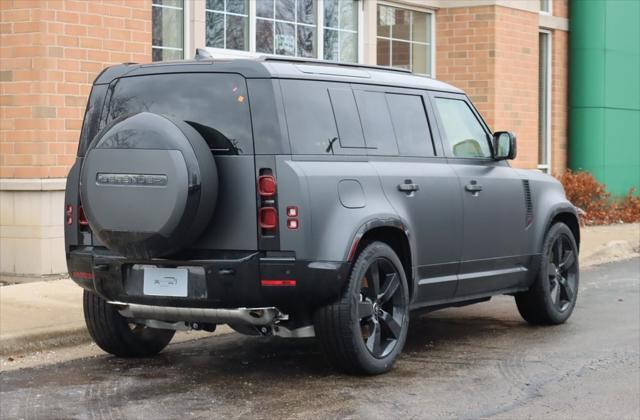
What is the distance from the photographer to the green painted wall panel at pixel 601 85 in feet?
69.8

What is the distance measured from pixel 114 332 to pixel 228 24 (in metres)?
7.29

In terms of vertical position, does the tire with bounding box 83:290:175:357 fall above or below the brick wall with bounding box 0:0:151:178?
below

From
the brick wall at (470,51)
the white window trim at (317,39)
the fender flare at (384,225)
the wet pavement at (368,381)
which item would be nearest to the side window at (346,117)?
the fender flare at (384,225)

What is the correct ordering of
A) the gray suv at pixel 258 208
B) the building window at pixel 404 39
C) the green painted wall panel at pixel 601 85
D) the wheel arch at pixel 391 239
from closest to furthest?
the gray suv at pixel 258 208 → the wheel arch at pixel 391 239 → the building window at pixel 404 39 → the green painted wall panel at pixel 601 85

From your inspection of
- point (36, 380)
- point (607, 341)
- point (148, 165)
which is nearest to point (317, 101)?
point (148, 165)

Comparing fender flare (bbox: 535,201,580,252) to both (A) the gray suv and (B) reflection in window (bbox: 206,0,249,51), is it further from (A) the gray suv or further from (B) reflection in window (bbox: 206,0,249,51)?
(B) reflection in window (bbox: 206,0,249,51)

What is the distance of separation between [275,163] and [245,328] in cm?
107

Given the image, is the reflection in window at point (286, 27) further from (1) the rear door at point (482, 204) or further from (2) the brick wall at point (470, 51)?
(1) the rear door at point (482, 204)

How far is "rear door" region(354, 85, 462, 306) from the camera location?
25.8 ft

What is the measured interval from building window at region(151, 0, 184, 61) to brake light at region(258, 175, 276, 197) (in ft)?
22.2

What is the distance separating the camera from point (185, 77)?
7375mm

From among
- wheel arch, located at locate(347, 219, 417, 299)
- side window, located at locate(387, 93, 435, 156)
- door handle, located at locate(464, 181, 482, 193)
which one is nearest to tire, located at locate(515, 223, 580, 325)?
door handle, located at locate(464, 181, 482, 193)

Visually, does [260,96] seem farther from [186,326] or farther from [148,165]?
[186,326]

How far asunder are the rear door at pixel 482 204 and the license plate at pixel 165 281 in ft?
7.49
